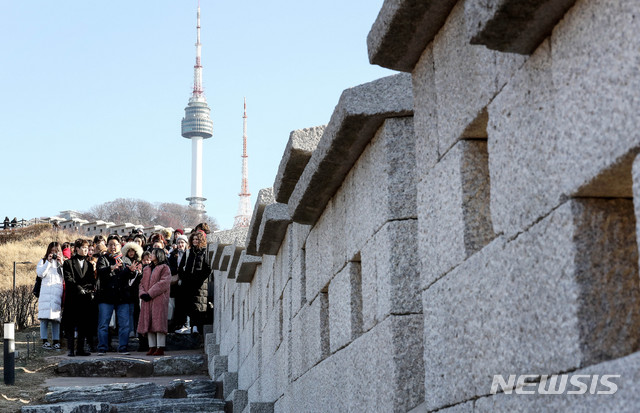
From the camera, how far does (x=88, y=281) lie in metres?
12.7

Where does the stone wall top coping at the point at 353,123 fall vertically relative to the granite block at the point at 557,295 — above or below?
above

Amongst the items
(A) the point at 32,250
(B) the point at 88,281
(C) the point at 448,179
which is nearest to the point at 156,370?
(B) the point at 88,281

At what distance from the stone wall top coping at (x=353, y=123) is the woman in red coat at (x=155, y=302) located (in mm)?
9078

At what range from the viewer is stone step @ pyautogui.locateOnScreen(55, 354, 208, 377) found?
11.9 metres

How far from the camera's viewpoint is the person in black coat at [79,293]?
1255 centimetres

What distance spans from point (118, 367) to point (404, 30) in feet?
33.0

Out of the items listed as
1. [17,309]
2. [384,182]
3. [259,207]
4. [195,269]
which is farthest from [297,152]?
[17,309]

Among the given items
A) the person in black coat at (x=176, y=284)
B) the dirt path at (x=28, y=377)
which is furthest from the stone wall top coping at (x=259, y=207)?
the person in black coat at (x=176, y=284)

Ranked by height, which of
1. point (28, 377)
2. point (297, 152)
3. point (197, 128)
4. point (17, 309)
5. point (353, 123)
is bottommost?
point (28, 377)

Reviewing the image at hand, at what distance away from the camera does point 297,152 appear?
193 inches

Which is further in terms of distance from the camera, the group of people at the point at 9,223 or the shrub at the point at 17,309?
the group of people at the point at 9,223

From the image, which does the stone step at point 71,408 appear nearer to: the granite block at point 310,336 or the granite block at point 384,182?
the granite block at point 310,336

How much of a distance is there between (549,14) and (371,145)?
1.73m

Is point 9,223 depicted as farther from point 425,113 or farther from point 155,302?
point 425,113
